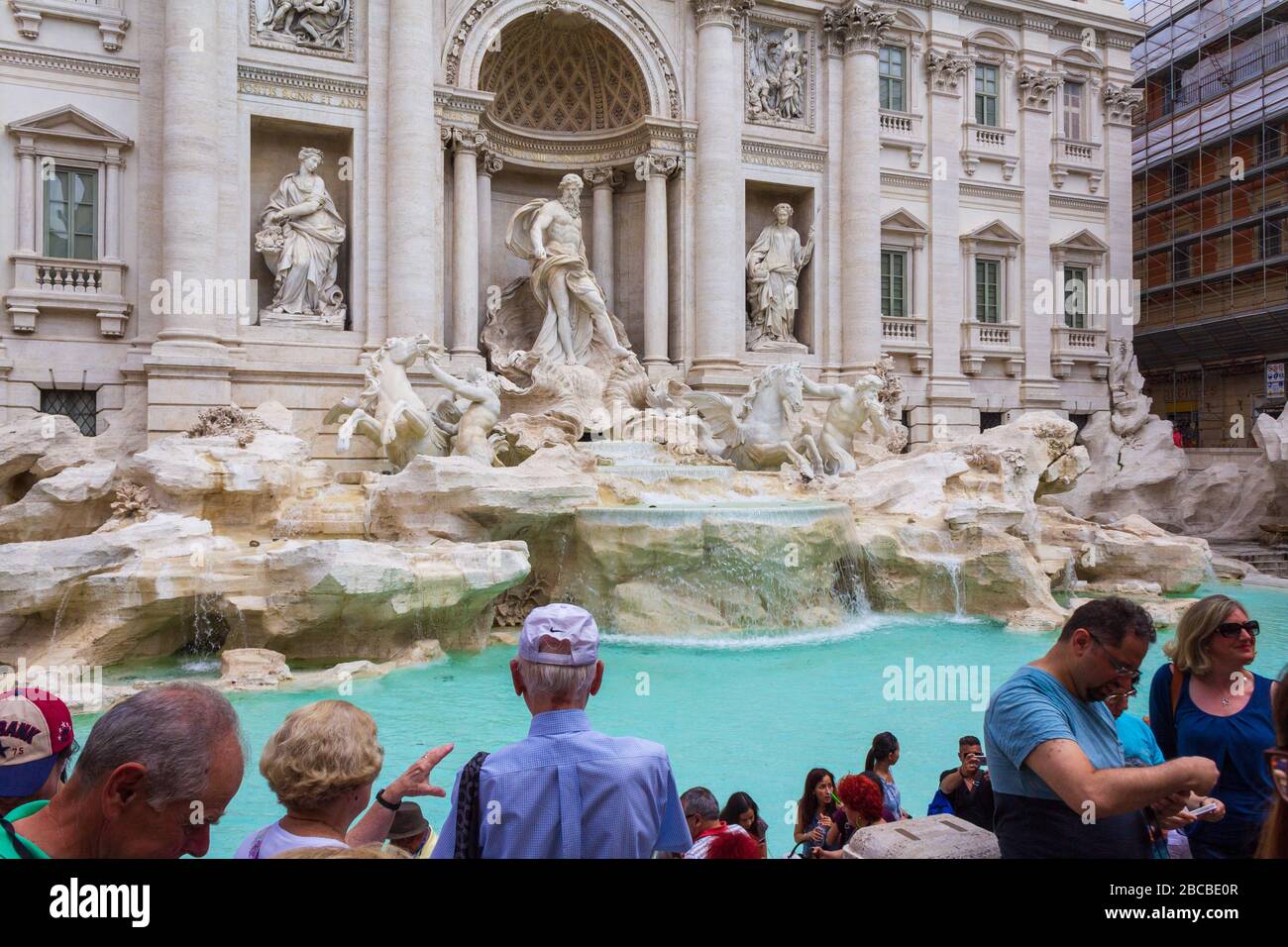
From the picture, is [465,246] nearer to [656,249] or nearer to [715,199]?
[656,249]

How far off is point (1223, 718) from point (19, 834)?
9.44 feet

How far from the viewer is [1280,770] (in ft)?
4.65

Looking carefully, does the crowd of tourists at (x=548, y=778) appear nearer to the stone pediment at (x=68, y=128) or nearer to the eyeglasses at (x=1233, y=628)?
the eyeglasses at (x=1233, y=628)

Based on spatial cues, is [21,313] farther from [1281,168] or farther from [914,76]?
[1281,168]

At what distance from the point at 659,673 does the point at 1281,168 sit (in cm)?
2165

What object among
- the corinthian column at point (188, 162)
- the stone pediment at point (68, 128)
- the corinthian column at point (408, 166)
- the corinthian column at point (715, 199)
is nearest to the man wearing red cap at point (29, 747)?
the corinthian column at point (188, 162)

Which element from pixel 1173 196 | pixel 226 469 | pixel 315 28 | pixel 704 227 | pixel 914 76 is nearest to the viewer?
pixel 226 469

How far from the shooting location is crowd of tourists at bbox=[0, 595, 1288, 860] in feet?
5.72

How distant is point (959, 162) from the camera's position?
776 inches

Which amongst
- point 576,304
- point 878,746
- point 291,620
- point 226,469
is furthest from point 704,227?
point 878,746

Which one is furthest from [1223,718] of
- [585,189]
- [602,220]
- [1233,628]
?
[585,189]

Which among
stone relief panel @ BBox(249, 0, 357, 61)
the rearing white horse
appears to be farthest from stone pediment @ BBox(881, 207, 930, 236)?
the rearing white horse

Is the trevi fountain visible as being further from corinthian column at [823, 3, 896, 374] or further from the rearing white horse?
corinthian column at [823, 3, 896, 374]

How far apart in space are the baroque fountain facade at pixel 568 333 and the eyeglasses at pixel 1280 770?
7.37 m
